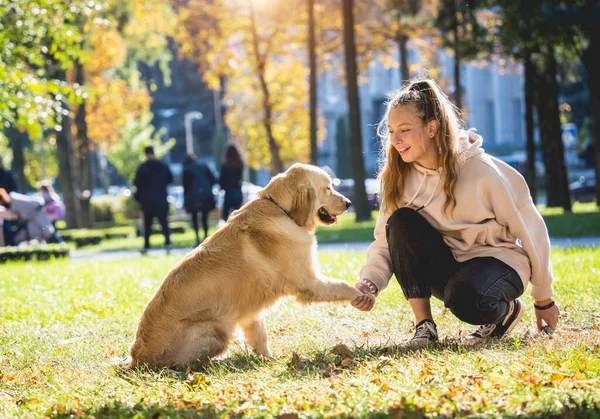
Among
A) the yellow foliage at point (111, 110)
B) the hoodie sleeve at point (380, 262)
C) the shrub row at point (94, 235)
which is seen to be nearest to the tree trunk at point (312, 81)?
the shrub row at point (94, 235)

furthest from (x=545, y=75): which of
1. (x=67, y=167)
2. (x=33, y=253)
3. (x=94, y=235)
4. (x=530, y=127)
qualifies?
(x=67, y=167)

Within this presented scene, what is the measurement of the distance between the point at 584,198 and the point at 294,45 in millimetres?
14109

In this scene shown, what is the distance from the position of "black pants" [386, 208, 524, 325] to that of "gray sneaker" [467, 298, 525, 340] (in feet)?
0.55

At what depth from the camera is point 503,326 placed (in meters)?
5.29

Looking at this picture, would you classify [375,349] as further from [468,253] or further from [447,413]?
[447,413]

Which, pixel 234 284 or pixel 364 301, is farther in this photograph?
pixel 364 301

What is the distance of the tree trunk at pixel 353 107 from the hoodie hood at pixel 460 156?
15839mm

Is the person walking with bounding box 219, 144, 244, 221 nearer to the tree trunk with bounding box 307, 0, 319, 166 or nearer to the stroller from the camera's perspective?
the stroller

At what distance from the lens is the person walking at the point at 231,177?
57.0ft

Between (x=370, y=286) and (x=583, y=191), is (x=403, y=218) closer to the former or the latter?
(x=370, y=286)

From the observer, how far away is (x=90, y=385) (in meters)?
4.79

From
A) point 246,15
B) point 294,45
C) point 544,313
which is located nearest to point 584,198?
point 294,45

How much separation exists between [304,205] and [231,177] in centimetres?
1242

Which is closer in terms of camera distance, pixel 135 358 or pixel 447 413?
pixel 447 413
